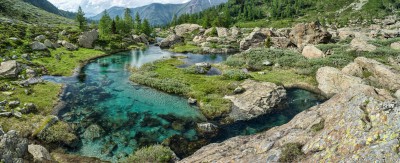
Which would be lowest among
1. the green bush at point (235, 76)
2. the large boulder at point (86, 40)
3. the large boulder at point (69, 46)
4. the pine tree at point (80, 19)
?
the green bush at point (235, 76)

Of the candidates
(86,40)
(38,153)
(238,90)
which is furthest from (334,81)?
(86,40)

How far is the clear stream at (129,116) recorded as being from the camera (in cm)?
2706

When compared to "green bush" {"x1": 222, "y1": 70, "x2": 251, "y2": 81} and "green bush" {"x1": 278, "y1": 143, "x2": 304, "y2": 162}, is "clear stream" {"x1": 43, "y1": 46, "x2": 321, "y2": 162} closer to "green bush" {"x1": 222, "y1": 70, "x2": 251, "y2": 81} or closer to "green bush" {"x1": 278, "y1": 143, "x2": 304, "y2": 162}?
"green bush" {"x1": 222, "y1": 70, "x2": 251, "y2": 81}

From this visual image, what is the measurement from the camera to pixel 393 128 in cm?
895

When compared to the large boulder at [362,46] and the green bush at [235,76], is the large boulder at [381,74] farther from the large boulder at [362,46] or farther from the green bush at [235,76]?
the green bush at [235,76]

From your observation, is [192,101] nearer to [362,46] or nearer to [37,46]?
[362,46]

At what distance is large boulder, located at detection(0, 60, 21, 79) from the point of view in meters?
42.5

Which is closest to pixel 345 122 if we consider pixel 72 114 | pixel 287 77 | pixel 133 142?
pixel 133 142

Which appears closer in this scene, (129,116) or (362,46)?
(129,116)

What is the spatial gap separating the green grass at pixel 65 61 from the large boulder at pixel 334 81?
1968 inches

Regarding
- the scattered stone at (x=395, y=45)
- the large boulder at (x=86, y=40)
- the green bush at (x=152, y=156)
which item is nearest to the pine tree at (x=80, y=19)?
the large boulder at (x=86, y=40)

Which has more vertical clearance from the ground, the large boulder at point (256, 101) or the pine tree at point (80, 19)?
the pine tree at point (80, 19)

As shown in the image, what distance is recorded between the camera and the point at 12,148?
63.7 feet

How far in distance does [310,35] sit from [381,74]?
3995 centimetres
